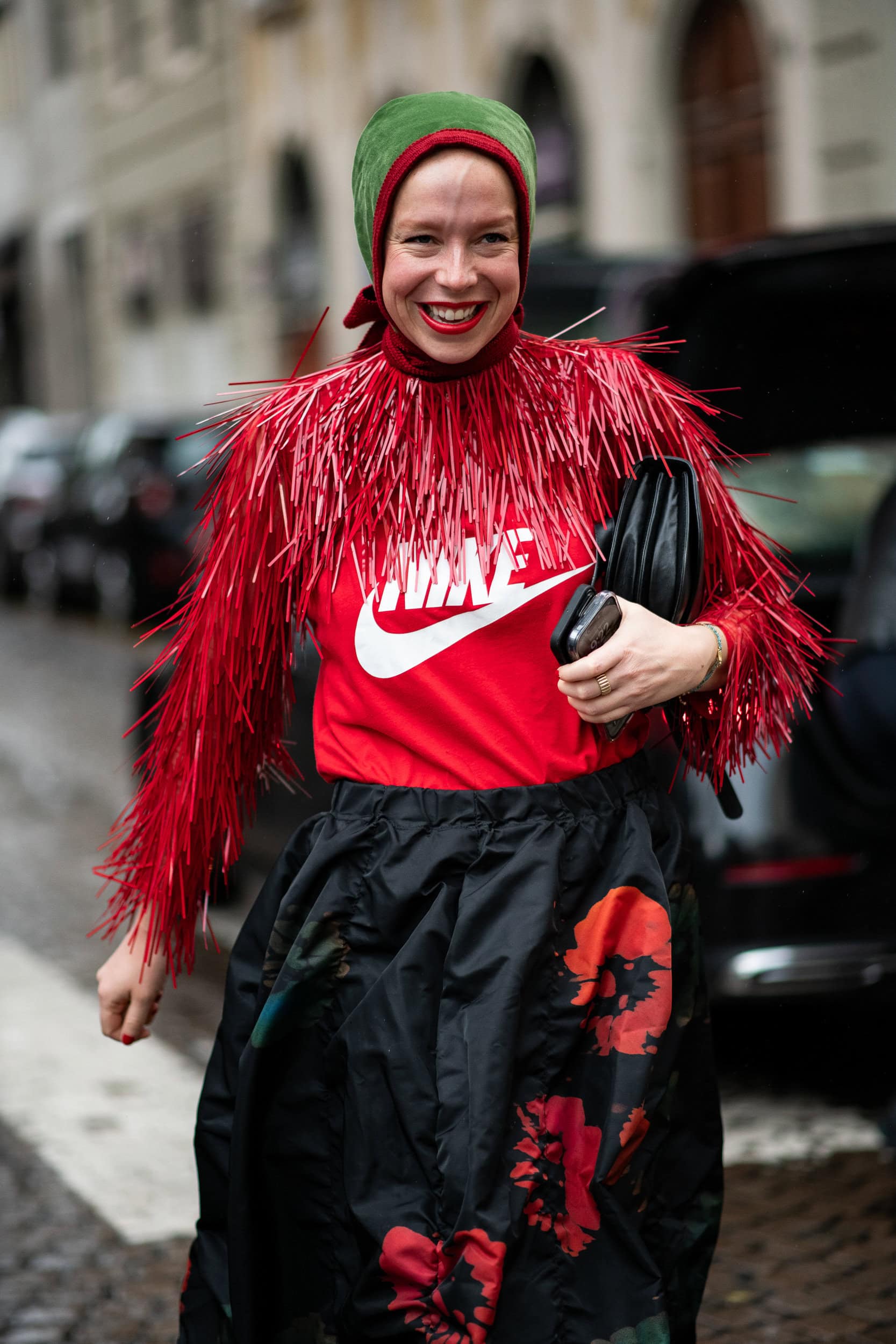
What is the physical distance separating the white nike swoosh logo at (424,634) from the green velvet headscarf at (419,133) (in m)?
0.40

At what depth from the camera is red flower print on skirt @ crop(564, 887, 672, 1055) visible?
1.99m

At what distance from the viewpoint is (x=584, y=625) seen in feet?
6.19

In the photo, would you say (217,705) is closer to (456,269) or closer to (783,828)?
(456,269)

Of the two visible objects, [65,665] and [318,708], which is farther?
[65,665]

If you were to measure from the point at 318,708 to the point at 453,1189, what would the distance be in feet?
1.96

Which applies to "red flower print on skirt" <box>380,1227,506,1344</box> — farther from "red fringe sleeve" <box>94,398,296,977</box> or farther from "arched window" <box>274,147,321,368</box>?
"arched window" <box>274,147,321,368</box>

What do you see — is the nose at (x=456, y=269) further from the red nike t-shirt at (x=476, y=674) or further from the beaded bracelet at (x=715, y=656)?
the beaded bracelet at (x=715, y=656)

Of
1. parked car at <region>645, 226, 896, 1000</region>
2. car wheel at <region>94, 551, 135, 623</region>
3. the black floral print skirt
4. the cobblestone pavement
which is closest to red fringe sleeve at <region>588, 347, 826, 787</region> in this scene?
the black floral print skirt

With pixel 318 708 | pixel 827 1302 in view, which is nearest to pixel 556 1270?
pixel 318 708

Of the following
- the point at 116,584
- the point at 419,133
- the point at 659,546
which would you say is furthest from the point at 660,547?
the point at 116,584

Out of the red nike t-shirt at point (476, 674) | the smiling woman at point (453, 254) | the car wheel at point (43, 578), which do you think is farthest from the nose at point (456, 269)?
the car wheel at point (43, 578)

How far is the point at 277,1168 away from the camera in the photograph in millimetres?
2072

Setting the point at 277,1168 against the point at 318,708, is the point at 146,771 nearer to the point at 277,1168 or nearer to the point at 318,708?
the point at 318,708

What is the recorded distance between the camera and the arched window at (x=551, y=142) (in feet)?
46.8
